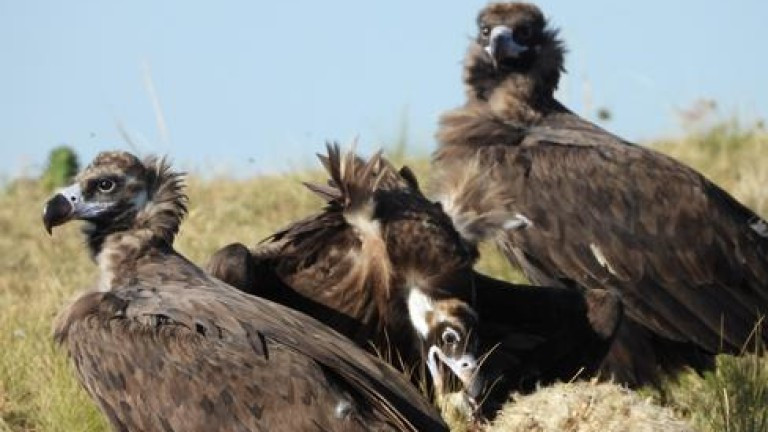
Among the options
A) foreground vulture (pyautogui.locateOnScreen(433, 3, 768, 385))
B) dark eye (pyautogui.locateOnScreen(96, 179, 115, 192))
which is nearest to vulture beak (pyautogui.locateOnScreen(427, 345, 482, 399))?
dark eye (pyautogui.locateOnScreen(96, 179, 115, 192))

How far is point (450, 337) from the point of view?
6984 mm

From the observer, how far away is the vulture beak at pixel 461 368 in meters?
6.91

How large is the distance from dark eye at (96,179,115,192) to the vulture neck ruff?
0.12 meters

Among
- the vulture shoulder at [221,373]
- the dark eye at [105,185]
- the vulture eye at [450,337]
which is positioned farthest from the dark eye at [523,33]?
the vulture shoulder at [221,373]

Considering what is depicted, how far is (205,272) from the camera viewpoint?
716cm

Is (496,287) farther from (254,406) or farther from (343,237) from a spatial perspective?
(254,406)

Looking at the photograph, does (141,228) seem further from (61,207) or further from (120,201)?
(61,207)

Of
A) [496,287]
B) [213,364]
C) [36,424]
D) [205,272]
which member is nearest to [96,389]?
[213,364]

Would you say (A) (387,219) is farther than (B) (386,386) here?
Yes

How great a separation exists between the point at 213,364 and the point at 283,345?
270 mm

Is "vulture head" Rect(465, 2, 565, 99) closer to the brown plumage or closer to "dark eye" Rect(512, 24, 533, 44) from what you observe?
"dark eye" Rect(512, 24, 533, 44)

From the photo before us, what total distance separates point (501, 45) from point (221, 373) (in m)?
3.69

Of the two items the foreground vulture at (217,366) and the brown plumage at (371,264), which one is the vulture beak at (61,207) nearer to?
the foreground vulture at (217,366)

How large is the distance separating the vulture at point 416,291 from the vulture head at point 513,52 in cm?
156
